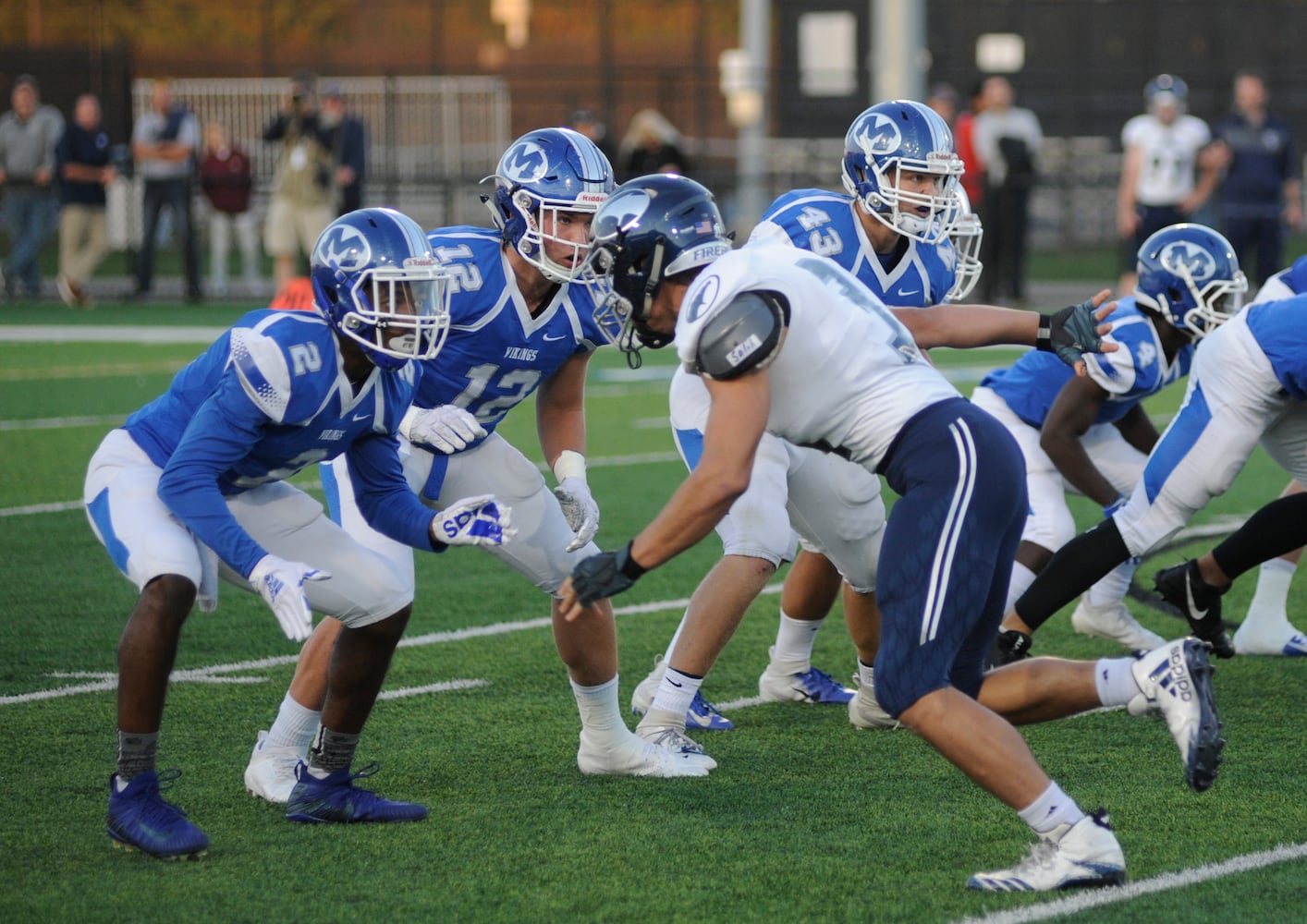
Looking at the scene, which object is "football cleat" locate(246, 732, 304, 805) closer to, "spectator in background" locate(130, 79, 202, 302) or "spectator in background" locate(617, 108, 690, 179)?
"spectator in background" locate(617, 108, 690, 179)

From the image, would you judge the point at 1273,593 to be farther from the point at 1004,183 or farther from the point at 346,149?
the point at 346,149

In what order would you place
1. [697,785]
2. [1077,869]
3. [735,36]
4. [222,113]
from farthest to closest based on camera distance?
1. [735,36]
2. [222,113]
3. [697,785]
4. [1077,869]

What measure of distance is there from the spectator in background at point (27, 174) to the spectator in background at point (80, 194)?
1.74 ft

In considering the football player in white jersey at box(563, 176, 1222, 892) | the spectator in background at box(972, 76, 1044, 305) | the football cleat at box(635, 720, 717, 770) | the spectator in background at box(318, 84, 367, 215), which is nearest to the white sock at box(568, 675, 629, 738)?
the football cleat at box(635, 720, 717, 770)

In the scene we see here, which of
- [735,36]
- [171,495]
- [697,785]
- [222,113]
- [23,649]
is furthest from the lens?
[735,36]

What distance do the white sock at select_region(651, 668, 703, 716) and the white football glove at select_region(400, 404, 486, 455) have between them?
2.85 feet

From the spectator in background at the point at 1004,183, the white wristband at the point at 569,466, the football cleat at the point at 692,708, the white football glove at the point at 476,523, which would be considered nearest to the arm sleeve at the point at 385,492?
the white football glove at the point at 476,523

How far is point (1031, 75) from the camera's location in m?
28.1

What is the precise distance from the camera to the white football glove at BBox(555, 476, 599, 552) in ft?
15.8

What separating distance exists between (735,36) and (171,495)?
29.1 m

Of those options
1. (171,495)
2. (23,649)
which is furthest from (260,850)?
(23,649)

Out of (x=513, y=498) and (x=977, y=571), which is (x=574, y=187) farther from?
(x=977, y=571)

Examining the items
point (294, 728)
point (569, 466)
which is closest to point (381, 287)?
point (569, 466)

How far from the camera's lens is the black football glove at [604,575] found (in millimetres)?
3777
